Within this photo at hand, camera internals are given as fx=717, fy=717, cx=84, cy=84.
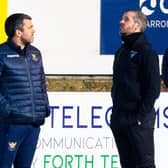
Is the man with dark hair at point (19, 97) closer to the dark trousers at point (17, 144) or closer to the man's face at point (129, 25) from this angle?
the dark trousers at point (17, 144)

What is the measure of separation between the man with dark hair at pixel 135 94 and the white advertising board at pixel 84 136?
1.96 m

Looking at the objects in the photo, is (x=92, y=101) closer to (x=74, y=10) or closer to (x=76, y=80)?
(x=76, y=80)

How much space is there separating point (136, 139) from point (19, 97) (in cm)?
97

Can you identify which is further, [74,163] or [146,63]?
[74,163]

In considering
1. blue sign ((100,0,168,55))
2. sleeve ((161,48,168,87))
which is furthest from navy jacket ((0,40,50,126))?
blue sign ((100,0,168,55))

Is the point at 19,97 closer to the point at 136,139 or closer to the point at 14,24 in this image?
the point at 14,24

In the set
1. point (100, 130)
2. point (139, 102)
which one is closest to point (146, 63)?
point (139, 102)

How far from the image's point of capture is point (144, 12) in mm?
7648

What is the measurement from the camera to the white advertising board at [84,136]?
24.4 ft

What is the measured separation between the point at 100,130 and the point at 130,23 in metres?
2.23

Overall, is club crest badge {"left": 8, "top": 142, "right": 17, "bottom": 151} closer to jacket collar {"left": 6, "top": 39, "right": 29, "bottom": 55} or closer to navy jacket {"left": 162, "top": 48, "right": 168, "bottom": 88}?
jacket collar {"left": 6, "top": 39, "right": 29, "bottom": 55}

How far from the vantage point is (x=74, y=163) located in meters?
7.46

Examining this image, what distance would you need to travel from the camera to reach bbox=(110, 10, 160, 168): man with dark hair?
5285 mm

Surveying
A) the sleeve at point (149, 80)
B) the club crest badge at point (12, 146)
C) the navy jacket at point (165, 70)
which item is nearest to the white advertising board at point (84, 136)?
the navy jacket at point (165, 70)
